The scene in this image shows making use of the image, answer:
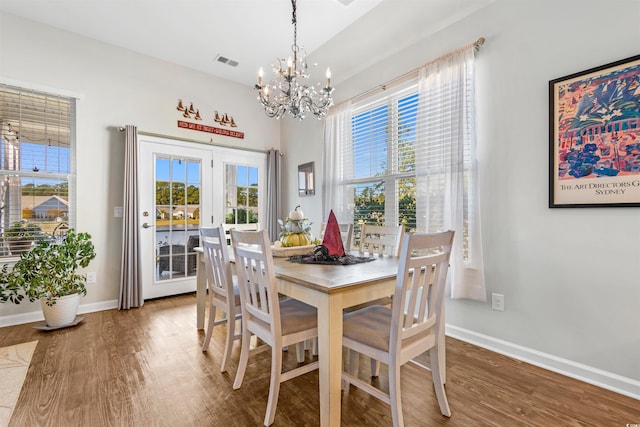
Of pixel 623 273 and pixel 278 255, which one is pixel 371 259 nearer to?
pixel 278 255

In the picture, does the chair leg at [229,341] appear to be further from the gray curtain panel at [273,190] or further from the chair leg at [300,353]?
the gray curtain panel at [273,190]

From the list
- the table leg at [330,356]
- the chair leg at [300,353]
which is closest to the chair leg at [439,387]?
the table leg at [330,356]

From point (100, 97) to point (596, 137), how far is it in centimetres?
460

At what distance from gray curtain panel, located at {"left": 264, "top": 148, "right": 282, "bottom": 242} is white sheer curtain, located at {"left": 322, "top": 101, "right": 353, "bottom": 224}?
1.11m

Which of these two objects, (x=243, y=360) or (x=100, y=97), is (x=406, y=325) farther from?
(x=100, y=97)

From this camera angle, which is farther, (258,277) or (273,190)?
(273,190)

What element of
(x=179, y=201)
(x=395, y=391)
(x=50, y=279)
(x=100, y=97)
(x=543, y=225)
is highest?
(x=100, y=97)

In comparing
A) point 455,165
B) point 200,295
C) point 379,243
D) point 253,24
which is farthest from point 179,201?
point 455,165

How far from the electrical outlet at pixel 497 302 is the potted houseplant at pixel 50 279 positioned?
3773 mm

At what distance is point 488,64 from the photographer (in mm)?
2344

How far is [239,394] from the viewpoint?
171 centimetres

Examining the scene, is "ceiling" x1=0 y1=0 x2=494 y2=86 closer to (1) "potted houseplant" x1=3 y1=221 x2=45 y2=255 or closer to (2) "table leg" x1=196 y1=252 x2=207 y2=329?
(1) "potted houseplant" x1=3 y1=221 x2=45 y2=255

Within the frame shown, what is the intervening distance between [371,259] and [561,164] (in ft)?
4.79

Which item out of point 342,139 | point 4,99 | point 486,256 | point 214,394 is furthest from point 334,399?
point 4,99
